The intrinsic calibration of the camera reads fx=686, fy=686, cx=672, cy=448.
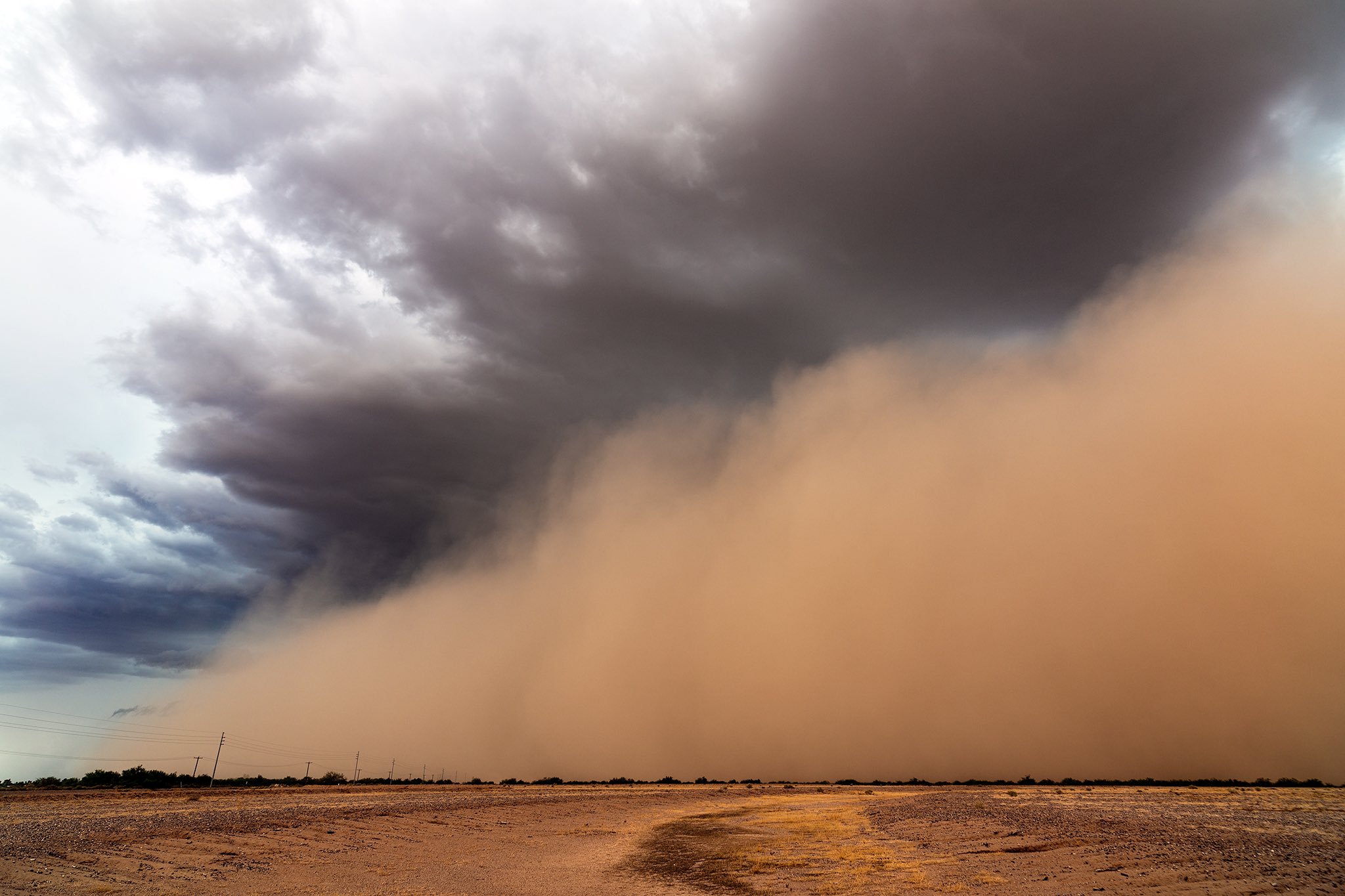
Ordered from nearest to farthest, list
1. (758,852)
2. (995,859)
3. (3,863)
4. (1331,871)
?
(1331,871), (3,863), (995,859), (758,852)

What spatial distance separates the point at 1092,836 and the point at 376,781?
116856 mm

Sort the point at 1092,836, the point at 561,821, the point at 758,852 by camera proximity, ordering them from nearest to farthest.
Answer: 1. the point at 1092,836
2. the point at 758,852
3. the point at 561,821

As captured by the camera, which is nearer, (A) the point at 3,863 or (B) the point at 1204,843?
(A) the point at 3,863

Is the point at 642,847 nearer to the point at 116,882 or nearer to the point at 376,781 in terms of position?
the point at 116,882

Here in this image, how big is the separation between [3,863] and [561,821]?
103 feet

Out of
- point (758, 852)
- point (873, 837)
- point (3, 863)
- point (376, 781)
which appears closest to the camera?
point (3, 863)

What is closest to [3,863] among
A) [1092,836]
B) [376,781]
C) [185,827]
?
[185,827]

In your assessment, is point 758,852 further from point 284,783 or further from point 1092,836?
point 284,783

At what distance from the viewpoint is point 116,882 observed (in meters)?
21.0

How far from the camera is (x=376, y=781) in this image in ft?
379

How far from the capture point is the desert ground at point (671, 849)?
21234 mm

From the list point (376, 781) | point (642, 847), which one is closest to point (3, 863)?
point (642, 847)

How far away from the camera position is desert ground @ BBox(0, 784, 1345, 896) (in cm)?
2123

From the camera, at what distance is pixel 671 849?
33.6m
